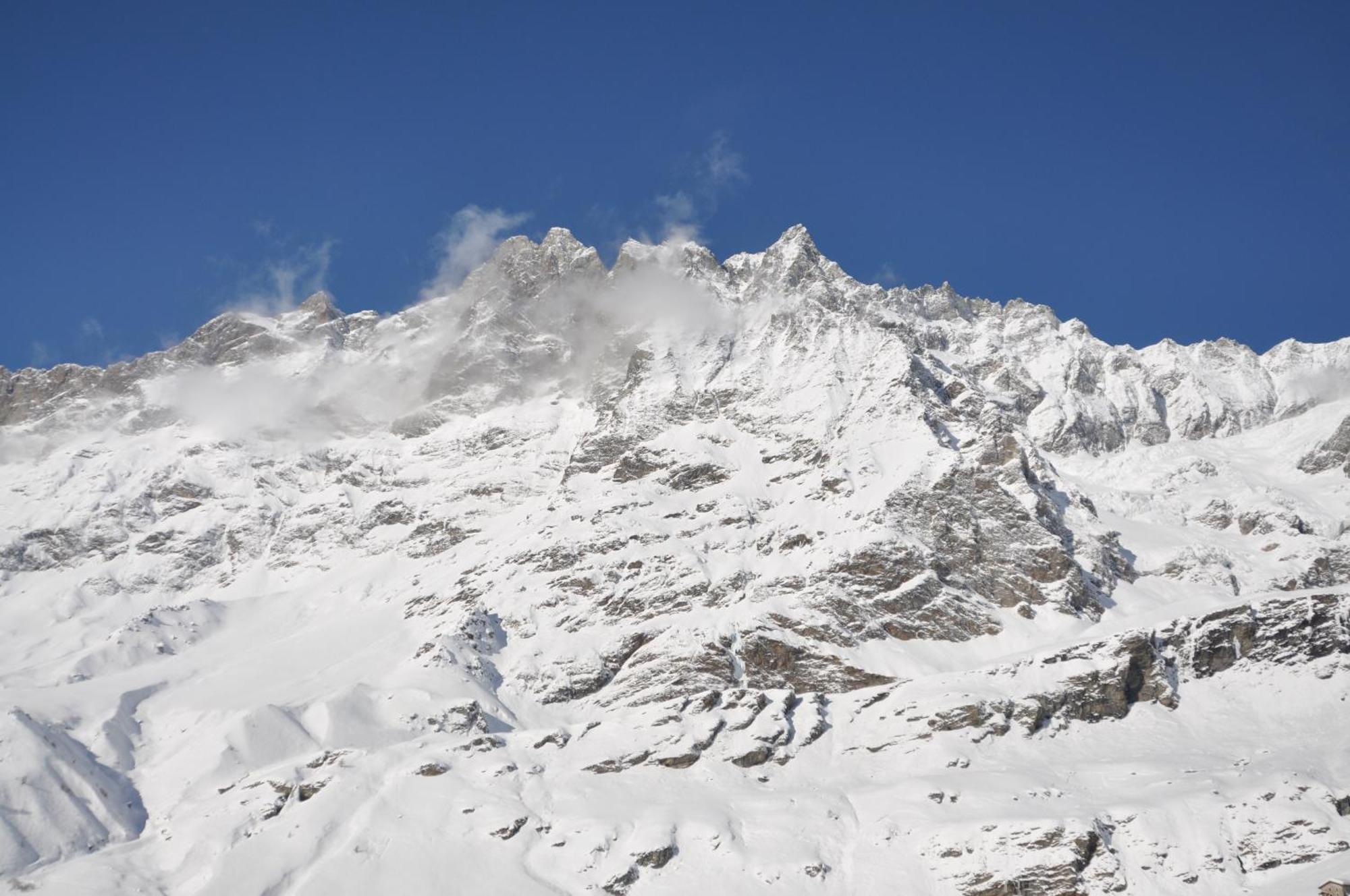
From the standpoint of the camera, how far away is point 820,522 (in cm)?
16300

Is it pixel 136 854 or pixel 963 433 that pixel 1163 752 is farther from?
pixel 136 854

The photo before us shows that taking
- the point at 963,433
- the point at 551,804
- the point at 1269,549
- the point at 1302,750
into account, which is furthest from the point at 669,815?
the point at 1269,549

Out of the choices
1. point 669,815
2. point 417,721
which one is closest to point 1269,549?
point 669,815

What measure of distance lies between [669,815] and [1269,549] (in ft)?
408

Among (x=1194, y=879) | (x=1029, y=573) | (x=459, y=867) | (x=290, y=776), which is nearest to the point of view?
(x=1194, y=879)

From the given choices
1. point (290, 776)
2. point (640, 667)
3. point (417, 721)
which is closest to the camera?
point (290, 776)

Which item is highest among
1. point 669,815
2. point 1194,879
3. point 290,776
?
point 290,776

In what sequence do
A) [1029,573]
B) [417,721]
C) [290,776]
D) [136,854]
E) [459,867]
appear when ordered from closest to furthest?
[459,867]
[136,854]
[290,776]
[417,721]
[1029,573]

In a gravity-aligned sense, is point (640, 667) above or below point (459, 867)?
above

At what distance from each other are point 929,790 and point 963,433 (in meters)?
93.0

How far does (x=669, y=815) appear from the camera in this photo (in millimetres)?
105625

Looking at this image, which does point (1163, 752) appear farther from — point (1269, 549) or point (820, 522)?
point (1269, 549)

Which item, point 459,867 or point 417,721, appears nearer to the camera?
point 459,867

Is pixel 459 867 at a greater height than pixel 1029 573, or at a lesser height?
lesser
